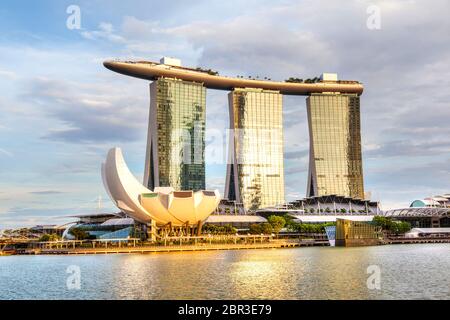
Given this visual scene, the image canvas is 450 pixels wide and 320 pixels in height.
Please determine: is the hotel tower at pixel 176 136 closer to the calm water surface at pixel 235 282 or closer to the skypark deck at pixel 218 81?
the skypark deck at pixel 218 81

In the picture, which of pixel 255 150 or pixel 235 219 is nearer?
pixel 235 219

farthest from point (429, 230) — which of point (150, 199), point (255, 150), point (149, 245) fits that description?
point (150, 199)

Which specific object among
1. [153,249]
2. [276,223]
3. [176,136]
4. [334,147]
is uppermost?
[176,136]

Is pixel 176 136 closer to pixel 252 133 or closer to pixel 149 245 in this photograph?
pixel 252 133

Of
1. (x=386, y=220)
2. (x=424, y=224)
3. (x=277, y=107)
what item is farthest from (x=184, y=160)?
(x=424, y=224)

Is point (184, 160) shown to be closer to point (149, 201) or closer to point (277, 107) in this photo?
point (277, 107)

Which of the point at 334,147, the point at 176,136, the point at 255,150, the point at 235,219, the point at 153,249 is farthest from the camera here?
the point at 334,147

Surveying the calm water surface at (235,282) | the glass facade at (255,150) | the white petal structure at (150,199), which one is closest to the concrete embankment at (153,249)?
the white petal structure at (150,199)
